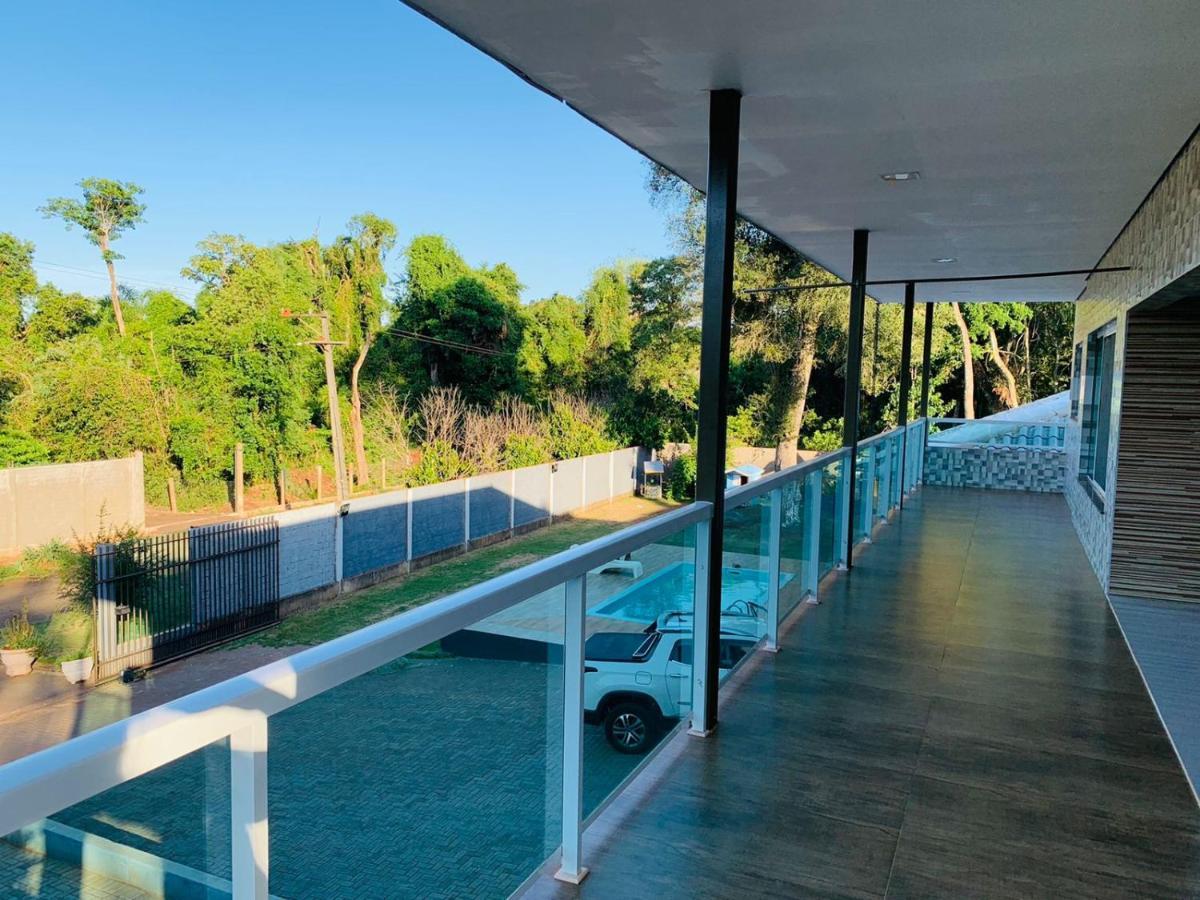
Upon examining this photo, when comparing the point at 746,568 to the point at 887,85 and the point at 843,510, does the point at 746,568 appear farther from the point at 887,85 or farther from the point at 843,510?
the point at 843,510

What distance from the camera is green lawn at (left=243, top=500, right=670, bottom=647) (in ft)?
43.3

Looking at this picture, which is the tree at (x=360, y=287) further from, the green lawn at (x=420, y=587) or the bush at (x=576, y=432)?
the green lawn at (x=420, y=587)

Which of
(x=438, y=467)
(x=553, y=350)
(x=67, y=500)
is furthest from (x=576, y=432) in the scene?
(x=67, y=500)

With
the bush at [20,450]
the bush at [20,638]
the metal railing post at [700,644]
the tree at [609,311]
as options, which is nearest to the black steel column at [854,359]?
the metal railing post at [700,644]

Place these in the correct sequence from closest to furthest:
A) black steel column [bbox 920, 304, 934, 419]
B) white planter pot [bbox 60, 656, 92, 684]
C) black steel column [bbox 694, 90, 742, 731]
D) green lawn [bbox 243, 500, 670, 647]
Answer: black steel column [bbox 694, 90, 742, 731] → black steel column [bbox 920, 304, 934, 419] → white planter pot [bbox 60, 656, 92, 684] → green lawn [bbox 243, 500, 670, 647]

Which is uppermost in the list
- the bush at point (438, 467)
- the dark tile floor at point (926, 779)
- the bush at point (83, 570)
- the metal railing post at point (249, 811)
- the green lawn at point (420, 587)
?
the metal railing post at point (249, 811)

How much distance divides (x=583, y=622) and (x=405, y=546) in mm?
14596

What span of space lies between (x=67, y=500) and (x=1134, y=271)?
61.7 feet

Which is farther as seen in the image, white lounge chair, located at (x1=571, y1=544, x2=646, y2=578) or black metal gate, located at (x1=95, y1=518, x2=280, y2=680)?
black metal gate, located at (x1=95, y1=518, x2=280, y2=680)

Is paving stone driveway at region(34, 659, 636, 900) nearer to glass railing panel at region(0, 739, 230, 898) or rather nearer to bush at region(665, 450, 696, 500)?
glass railing panel at region(0, 739, 230, 898)

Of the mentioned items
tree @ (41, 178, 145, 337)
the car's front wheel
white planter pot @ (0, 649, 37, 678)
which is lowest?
white planter pot @ (0, 649, 37, 678)

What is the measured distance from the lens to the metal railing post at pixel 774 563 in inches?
167

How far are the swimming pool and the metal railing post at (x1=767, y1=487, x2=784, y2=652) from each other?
2.18 ft

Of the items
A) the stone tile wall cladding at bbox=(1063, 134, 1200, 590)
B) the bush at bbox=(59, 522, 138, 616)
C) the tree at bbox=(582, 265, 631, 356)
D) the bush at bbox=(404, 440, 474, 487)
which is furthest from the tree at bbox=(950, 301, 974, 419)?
the bush at bbox=(59, 522, 138, 616)
